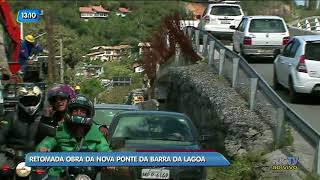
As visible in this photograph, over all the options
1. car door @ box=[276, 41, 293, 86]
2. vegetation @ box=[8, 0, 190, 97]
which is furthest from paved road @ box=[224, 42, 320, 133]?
vegetation @ box=[8, 0, 190, 97]

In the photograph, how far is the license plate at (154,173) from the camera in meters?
4.73

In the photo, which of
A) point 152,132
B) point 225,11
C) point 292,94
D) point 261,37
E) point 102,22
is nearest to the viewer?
point 152,132

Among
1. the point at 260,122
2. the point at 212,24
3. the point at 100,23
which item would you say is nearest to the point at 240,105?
the point at 260,122

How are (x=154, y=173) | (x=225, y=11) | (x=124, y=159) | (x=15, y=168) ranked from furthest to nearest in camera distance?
(x=225, y=11)
(x=15, y=168)
(x=154, y=173)
(x=124, y=159)

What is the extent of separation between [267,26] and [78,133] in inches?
813

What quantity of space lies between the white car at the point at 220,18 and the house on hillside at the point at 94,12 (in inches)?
434

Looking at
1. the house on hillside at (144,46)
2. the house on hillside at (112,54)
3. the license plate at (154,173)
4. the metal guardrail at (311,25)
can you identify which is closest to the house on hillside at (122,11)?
the license plate at (154,173)

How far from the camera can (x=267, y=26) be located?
24.6 metres

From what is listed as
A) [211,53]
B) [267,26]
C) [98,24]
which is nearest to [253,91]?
[211,53]

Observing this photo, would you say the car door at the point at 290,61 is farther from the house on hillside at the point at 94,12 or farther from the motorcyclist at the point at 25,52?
the motorcyclist at the point at 25,52

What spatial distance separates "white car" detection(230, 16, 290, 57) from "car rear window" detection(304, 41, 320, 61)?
8.36 metres

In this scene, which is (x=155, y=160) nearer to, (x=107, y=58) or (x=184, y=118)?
(x=184, y=118)

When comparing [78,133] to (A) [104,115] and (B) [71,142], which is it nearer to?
(B) [71,142]

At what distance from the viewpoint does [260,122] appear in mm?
11812
